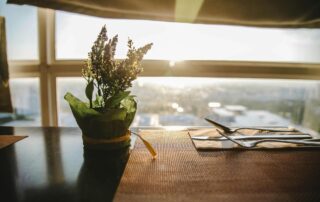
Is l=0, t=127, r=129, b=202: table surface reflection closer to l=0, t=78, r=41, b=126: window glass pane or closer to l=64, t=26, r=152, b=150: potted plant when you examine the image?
l=64, t=26, r=152, b=150: potted plant

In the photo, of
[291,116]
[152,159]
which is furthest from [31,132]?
[291,116]

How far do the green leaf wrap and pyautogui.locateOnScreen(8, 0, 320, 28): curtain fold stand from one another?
3.77 ft

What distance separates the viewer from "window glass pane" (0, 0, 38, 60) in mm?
1935

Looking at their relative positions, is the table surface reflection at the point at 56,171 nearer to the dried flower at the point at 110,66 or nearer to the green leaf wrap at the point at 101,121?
the green leaf wrap at the point at 101,121

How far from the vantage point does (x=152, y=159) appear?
0.75m

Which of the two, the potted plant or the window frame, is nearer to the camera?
the potted plant

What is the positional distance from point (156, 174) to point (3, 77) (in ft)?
5.45

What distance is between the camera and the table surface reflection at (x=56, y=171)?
0.55m

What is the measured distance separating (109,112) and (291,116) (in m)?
1.99

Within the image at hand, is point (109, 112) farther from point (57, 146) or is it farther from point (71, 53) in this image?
point (71, 53)

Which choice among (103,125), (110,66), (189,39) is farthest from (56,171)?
(189,39)

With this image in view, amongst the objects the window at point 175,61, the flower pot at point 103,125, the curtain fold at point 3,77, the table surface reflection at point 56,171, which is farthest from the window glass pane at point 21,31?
the flower pot at point 103,125

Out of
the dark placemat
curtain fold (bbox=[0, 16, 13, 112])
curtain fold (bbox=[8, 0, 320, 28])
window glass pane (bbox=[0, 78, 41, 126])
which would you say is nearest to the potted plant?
the dark placemat

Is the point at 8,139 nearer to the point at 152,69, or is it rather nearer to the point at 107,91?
the point at 107,91
